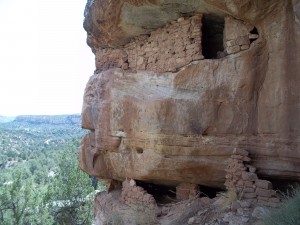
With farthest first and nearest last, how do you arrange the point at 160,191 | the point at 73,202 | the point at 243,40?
the point at 73,202 < the point at 160,191 < the point at 243,40

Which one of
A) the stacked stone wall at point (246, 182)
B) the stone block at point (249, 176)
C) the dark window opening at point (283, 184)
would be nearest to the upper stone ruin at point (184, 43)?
the stacked stone wall at point (246, 182)

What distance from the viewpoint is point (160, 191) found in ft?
22.7

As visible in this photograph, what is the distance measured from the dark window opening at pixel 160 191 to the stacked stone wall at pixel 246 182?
1.85 meters

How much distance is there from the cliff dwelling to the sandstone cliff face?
0.02 m

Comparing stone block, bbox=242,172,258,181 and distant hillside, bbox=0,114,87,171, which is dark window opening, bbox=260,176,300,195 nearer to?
stone block, bbox=242,172,258,181

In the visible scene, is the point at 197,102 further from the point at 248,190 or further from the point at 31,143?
the point at 31,143

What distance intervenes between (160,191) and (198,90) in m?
2.88

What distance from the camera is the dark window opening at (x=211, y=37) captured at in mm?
5649

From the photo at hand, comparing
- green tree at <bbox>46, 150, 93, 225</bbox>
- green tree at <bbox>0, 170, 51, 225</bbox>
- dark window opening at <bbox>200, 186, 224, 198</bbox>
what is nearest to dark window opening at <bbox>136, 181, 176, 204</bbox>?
dark window opening at <bbox>200, 186, 224, 198</bbox>

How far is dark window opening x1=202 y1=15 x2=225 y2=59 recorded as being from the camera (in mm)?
5649

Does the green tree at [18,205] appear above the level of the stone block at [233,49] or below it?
below

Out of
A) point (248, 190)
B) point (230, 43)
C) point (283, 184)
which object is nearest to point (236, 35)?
point (230, 43)

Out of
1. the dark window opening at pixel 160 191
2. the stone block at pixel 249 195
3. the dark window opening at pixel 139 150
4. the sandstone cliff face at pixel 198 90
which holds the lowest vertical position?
the dark window opening at pixel 160 191

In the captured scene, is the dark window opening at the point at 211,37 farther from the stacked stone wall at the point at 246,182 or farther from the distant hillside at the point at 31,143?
the distant hillside at the point at 31,143
